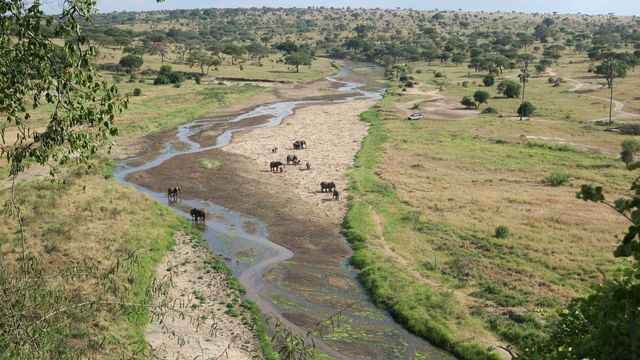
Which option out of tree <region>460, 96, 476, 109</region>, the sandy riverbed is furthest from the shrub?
the sandy riverbed

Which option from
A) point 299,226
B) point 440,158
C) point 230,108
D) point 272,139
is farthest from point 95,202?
point 230,108

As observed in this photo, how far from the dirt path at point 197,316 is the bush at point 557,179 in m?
30.5

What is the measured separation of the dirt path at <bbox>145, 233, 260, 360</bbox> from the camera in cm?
1953

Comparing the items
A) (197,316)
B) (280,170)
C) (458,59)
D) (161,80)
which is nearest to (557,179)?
(280,170)

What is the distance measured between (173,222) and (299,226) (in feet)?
28.7

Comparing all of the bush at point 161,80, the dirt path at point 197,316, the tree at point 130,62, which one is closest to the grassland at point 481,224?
the dirt path at point 197,316

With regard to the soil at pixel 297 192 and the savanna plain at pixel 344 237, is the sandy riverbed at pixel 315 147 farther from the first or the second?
the savanna plain at pixel 344 237

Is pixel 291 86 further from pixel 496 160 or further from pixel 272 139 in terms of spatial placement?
Answer: pixel 496 160

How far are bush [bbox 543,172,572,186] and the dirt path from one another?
30.5m

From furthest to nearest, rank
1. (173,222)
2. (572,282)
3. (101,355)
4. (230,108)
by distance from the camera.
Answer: (230,108) → (173,222) → (572,282) → (101,355)

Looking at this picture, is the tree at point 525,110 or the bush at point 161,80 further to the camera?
the bush at point 161,80

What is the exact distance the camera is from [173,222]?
34.1m

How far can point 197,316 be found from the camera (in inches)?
706

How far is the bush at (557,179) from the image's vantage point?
42.8m
